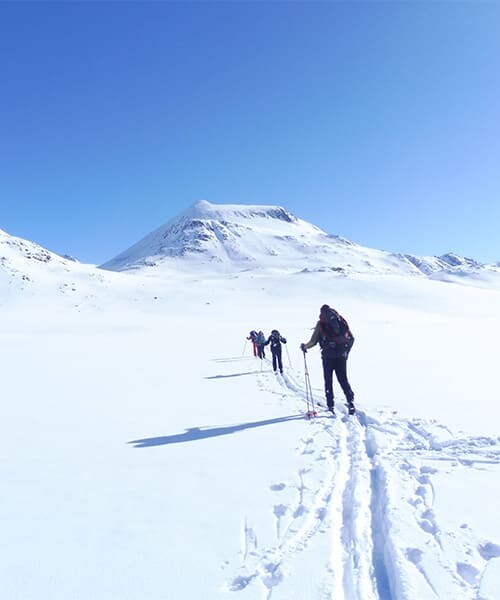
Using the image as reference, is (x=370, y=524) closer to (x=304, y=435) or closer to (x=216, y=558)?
(x=216, y=558)

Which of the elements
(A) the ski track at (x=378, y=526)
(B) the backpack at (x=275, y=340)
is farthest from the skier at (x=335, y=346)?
(B) the backpack at (x=275, y=340)

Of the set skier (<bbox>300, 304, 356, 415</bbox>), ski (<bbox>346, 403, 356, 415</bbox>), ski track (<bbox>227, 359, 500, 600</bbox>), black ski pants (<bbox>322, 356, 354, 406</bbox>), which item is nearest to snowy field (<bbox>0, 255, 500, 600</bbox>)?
ski track (<bbox>227, 359, 500, 600</bbox>)

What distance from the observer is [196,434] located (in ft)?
23.8

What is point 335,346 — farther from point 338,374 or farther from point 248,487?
point 248,487

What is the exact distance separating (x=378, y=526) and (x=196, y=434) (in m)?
4.03

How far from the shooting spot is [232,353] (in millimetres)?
21906

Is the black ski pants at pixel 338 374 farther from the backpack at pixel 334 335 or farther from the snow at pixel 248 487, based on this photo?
the snow at pixel 248 487

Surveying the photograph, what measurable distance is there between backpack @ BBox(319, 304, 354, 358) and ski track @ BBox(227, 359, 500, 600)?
2108 millimetres

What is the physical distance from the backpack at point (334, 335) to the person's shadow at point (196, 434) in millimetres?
1691

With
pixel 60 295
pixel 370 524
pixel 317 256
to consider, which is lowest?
pixel 370 524

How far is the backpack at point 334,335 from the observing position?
8344 mm

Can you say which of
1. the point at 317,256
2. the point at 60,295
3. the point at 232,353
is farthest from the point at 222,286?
the point at 317,256

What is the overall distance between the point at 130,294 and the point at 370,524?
64965 millimetres

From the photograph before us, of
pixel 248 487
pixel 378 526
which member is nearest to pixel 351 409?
pixel 248 487
